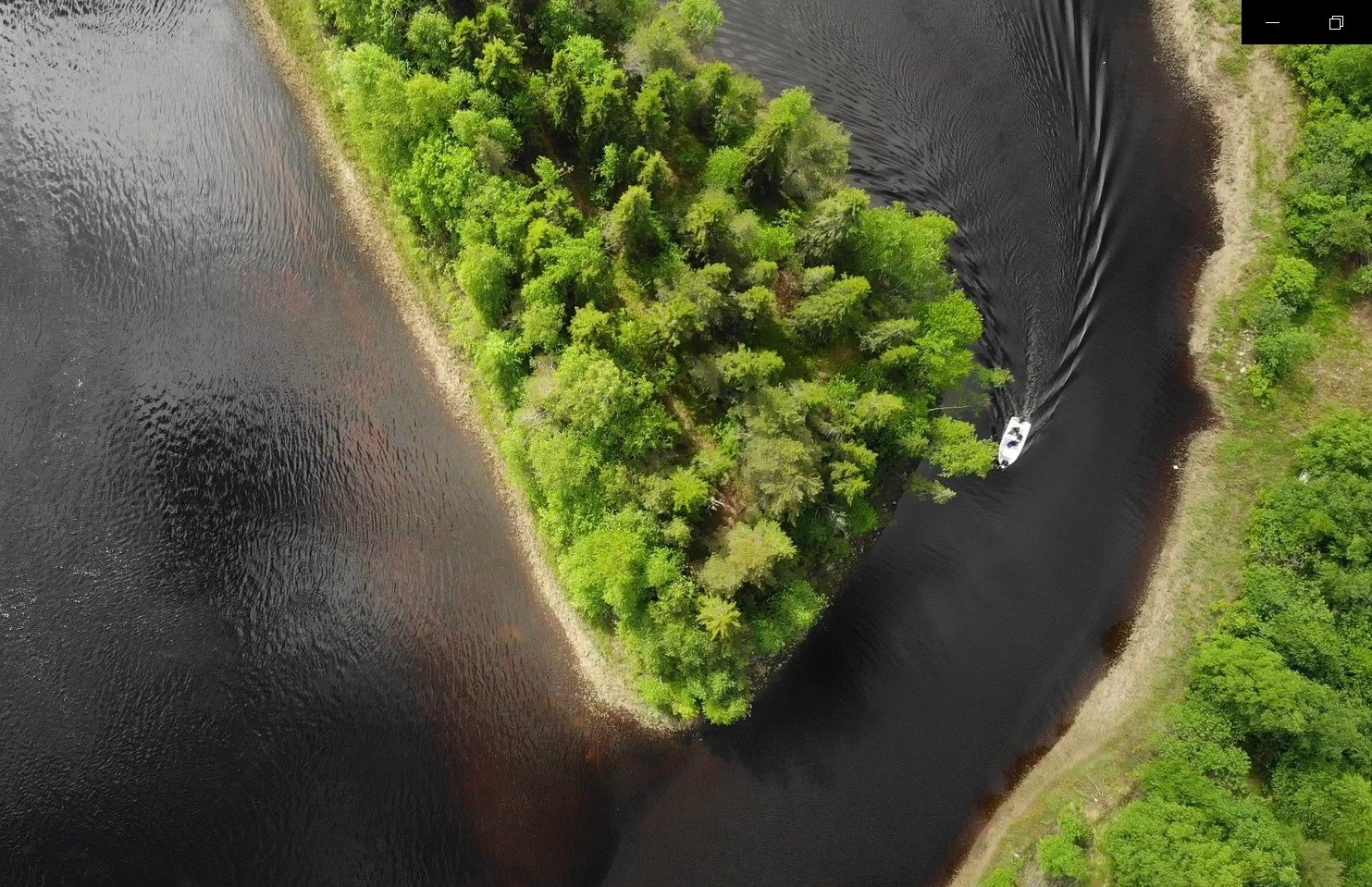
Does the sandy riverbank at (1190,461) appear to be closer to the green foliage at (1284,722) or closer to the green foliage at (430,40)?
the green foliage at (1284,722)

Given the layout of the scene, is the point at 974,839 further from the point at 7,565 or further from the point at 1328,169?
the point at 7,565

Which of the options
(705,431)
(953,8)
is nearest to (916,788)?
(705,431)

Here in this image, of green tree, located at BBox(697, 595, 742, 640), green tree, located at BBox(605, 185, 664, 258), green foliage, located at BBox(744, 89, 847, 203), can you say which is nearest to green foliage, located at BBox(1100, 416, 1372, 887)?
green tree, located at BBox(697, 595, 742, 640)

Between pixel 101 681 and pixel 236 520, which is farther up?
pixel 236 520

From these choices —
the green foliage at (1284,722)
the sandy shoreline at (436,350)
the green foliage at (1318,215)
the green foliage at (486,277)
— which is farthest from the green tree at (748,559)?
the green foliage at (1318,215)

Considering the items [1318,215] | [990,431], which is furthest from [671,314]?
[1318,215]
